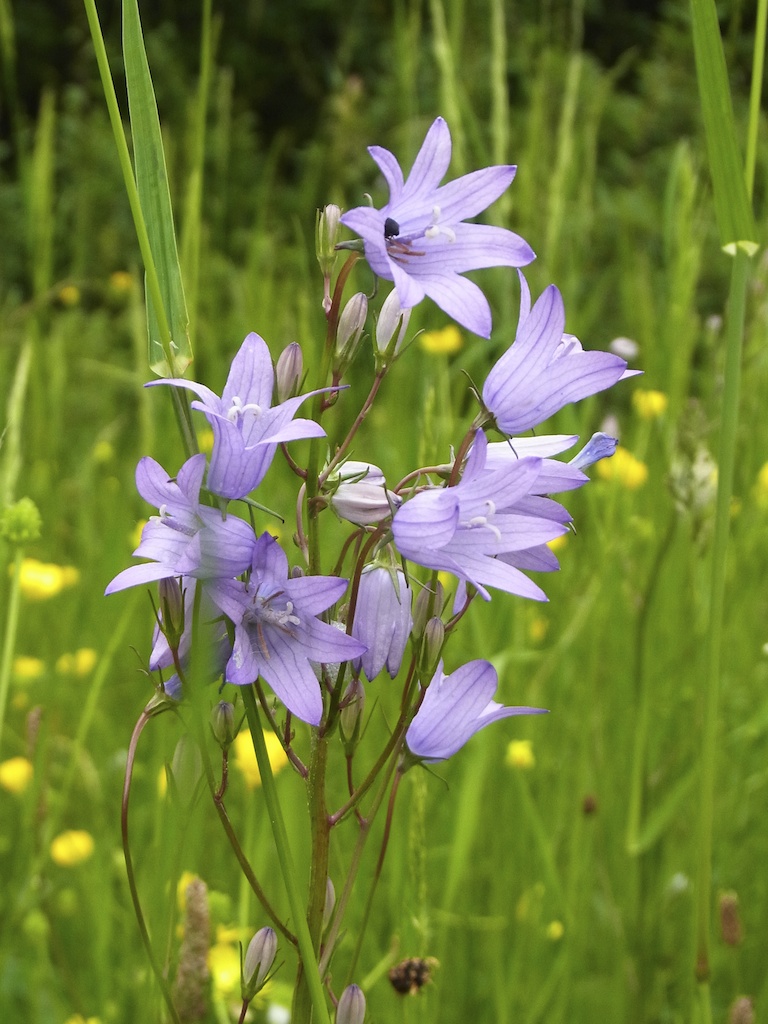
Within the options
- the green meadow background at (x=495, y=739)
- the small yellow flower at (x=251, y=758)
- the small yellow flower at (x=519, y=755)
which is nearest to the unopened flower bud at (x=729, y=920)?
the green meadow background at (x=495, y=739)

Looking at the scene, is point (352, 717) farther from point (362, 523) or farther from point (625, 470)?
point (625, 470)

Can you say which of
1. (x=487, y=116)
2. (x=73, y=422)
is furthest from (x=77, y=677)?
(x=487, y=116)

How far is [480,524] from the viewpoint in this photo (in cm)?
66

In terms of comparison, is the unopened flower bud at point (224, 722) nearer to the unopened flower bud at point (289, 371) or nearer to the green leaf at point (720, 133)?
the unopened flower bud at point (289, 371)

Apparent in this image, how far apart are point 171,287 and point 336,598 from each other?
0.20 meters

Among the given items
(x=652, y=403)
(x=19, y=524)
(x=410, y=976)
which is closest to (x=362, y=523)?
(x=410, y=976)

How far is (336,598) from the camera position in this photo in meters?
0.63

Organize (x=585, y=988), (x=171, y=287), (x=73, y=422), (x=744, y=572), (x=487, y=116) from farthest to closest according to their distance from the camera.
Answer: (x=487, y=116)
(x=73, y=422)
(x=744, y=572)
(x=585, y=988)
(x=171, y=287)

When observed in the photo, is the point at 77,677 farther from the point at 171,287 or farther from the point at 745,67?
the point at 745,67

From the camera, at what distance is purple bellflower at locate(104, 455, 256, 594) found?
588 mm

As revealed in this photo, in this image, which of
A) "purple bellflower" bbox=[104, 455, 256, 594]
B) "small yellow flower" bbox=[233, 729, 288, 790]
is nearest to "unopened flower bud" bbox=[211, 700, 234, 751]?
"purple bellflower" bbox=[104, 455, 256, 594]

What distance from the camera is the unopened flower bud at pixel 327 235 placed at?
68 centimetres

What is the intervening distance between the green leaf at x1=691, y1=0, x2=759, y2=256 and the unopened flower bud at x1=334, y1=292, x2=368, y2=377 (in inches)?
8.5

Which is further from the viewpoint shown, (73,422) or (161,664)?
(73,422)
